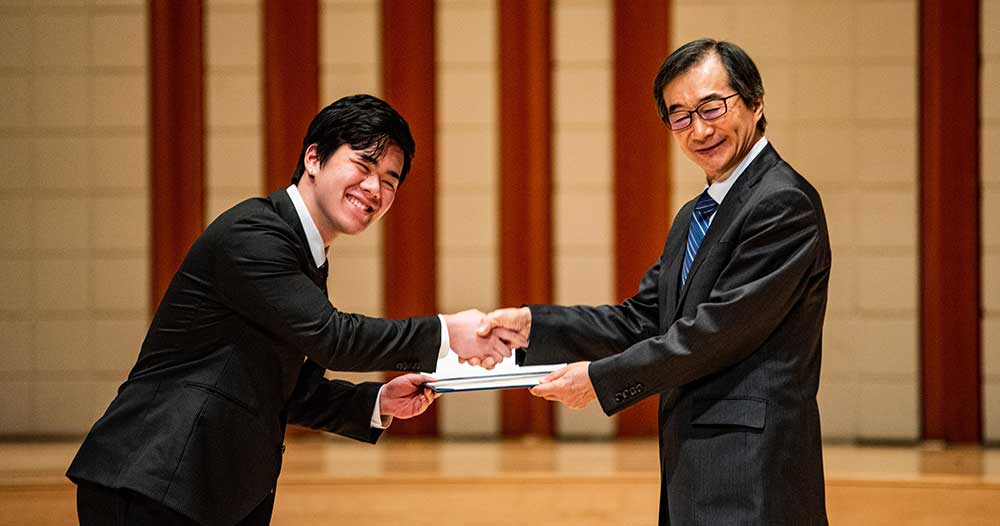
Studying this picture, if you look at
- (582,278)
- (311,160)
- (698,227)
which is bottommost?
(582,278)

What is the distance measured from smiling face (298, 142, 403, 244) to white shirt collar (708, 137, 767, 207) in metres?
0.66

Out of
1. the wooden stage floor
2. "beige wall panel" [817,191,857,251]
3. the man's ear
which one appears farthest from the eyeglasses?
"beige wall panel" [817,191,857,251]

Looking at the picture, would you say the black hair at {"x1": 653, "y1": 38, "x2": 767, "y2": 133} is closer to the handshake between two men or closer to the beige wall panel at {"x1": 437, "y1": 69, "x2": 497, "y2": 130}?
the handshake between two men

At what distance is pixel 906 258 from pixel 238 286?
144 inches

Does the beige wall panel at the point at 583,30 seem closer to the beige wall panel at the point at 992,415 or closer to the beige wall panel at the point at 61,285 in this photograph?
the beige wall panel at the point at 992,415

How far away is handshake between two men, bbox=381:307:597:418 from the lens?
2.26 meters

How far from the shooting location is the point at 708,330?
2041 millimetres

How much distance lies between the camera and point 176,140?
5.05 m

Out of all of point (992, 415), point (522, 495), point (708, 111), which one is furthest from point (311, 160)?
point (992, 415)

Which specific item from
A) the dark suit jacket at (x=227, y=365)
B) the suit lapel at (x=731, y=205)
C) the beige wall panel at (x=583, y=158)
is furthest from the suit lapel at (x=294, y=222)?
the beige wall panel at (x=583, y=158)

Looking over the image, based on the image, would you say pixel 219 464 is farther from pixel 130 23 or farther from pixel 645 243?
pixel 130 23

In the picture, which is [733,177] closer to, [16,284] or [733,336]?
[733,336]

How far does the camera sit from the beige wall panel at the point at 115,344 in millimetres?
5094

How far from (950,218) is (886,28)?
888 mm
